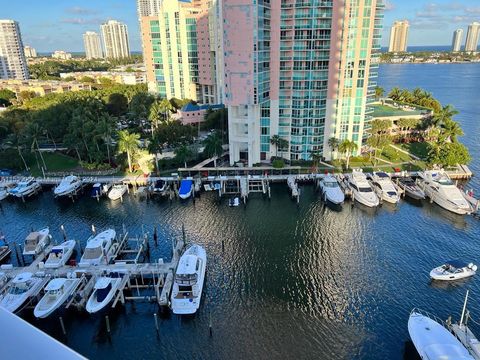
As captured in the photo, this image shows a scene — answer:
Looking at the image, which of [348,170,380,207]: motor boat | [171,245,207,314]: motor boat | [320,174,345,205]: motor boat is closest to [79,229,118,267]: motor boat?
[171,245,207,314]: motor boat

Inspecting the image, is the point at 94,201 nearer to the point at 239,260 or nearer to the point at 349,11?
the point at 239,260

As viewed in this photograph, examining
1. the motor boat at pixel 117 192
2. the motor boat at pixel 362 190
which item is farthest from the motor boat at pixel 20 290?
the motor boat at pixel 362 190

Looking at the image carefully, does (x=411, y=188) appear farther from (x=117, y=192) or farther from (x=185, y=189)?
(x=117, y=192)

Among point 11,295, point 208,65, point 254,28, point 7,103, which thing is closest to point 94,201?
point 11,295

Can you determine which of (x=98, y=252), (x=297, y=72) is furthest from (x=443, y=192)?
(x=98, y=252)

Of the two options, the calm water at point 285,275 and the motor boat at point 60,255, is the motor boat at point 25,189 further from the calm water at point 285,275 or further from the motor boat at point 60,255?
the motor boat at point 60,255
